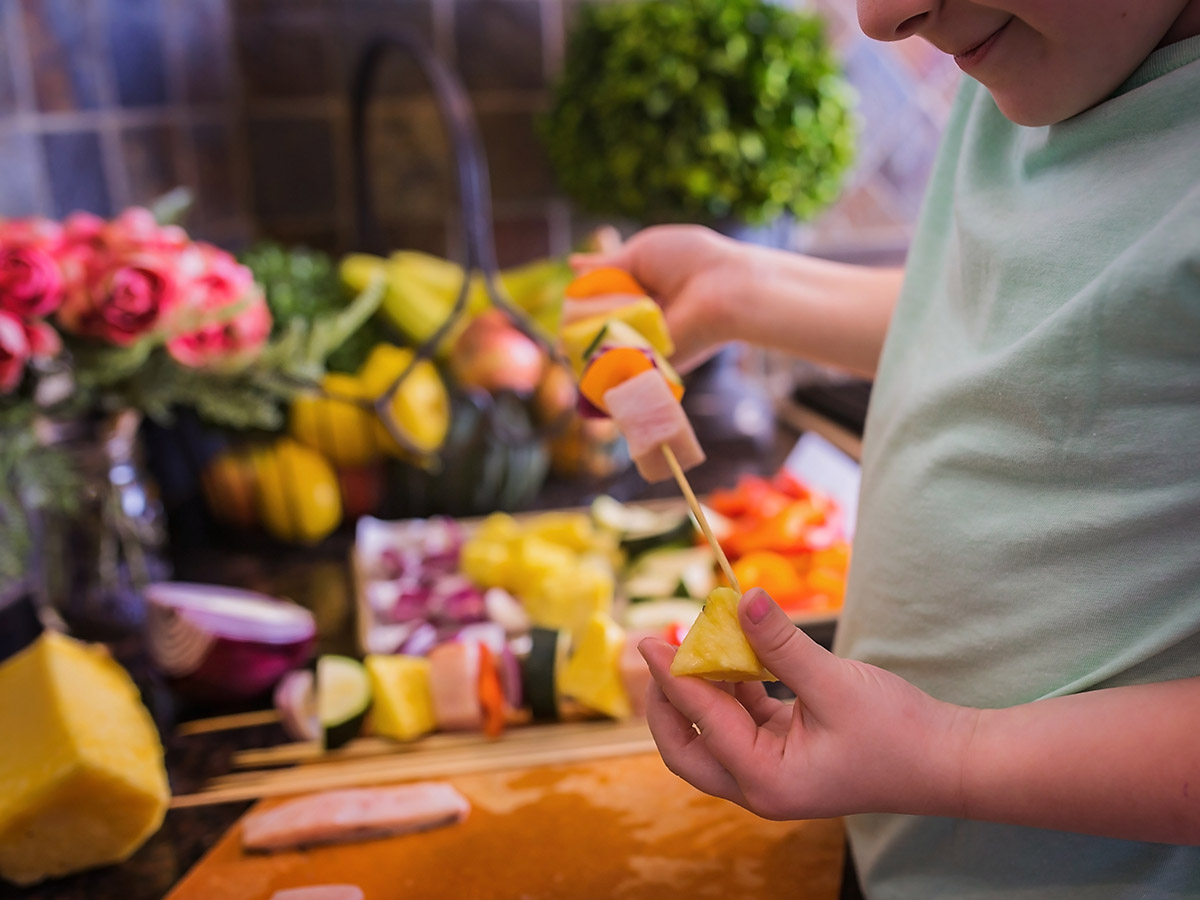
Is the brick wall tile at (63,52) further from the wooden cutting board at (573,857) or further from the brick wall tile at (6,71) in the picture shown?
the wooden cutting board at (573,857)

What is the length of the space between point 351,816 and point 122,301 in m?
0.58

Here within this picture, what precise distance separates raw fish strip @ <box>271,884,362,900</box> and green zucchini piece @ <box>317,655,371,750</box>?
0.21 m

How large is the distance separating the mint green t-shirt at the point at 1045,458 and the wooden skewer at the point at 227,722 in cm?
61

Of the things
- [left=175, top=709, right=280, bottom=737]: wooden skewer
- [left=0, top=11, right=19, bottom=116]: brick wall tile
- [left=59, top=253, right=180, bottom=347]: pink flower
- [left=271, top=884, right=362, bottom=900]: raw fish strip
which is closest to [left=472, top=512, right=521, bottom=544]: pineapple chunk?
[left=175, top=709, right=280, bottom=737]: wooden skewer

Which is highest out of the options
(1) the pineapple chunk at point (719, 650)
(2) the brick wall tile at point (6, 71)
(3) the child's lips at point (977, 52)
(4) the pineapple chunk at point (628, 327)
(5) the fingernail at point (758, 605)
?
(2) the brick wall tile at point (6, 71)

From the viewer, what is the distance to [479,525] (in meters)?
1.38

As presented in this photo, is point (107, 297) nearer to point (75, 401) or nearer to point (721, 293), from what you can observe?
point (75, 401)

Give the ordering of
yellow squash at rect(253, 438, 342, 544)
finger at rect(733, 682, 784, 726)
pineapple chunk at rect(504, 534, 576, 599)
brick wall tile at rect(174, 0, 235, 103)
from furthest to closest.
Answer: brick wall tile at rect(174, 0, 235, 103) → yellow squash at rect(253, 438, 342, 544) → pineapple chunk at rect(504, 534, 576, 599) → finger at rect(733, 682, 784, 726)

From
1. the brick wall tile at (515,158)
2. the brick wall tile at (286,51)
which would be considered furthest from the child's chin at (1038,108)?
the brick wall tile at (286,51)

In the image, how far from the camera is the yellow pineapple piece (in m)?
0.74

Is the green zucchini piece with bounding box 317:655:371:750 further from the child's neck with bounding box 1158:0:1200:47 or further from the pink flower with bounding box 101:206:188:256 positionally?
→ the child's neck with bounding box 1158:0:1200:47

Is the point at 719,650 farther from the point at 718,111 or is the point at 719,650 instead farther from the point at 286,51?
the point at 286,51

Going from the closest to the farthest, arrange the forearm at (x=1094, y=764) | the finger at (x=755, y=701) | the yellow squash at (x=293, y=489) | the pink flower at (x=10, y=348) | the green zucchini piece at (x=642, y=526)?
the forearm at (x=1094, y=764)
the finger at (x=755, y=701)
the pink flower at (x=10, y=348)
the green zucchini piece at (x=642, y=526)
the yellow squash at (x=293, y=489)

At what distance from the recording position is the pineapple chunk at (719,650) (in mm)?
524
